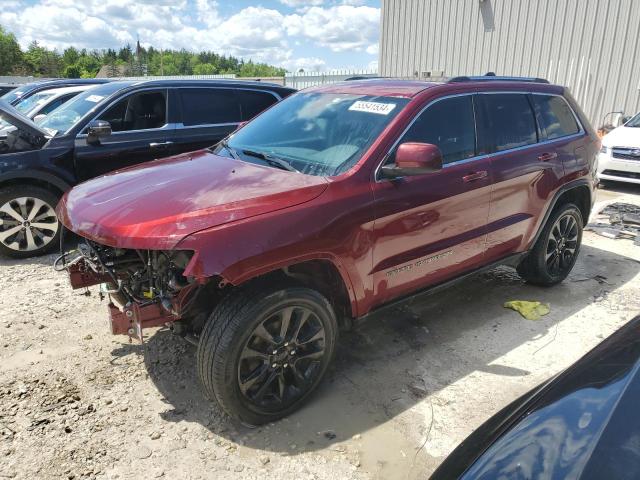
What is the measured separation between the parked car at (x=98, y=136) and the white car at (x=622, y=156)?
19.8 ft

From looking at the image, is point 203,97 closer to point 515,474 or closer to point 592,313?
point 592,313

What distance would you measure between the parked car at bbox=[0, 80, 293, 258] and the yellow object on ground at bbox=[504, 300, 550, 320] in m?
4.00

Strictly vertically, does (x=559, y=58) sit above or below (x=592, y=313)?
above

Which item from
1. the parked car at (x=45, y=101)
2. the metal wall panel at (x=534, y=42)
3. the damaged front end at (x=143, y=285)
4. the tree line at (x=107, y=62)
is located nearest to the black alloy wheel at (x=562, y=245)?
the damaged front end at (x=143, y=285)

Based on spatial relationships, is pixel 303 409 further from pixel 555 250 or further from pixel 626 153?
pixel 626 153

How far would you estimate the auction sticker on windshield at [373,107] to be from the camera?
3346 mm

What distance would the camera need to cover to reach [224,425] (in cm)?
288

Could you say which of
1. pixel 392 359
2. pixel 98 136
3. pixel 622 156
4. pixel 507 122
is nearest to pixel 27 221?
pixel 98 136

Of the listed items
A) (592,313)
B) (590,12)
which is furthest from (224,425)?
(590,12)

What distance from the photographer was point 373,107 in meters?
3.42

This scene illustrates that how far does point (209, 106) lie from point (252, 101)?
0.61 m

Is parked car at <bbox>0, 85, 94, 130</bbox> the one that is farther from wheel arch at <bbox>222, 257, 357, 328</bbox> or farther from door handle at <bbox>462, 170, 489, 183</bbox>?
door handle at <bbox>462, 170, 489, 183</bbox>

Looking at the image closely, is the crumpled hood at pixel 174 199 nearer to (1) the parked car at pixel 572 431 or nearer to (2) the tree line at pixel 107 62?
(1) the parked car at pixel 572 431

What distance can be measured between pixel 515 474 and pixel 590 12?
13707mm
